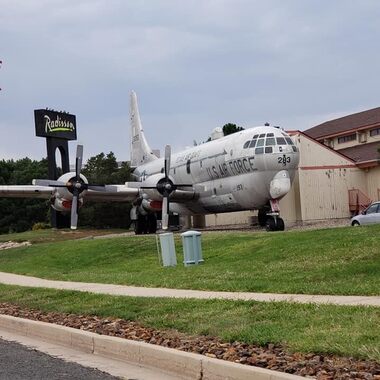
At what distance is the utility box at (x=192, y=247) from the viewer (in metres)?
19.8

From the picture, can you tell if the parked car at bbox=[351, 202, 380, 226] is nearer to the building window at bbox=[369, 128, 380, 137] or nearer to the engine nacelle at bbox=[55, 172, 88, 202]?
the engine nacelle at bbox=[55, 172, 88, 202]

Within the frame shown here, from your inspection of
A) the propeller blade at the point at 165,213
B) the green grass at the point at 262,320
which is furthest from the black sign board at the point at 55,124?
the green grass at the point at 262,320

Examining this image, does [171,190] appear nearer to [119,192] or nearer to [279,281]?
[119,192]

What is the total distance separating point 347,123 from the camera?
6034cm

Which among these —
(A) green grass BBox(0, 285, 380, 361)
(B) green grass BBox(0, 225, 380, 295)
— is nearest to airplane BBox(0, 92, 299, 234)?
(B) green grass BBox(0, 225, 380, 295)

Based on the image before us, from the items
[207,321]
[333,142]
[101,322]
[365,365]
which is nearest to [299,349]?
[365,365]

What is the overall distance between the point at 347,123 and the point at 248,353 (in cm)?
5430

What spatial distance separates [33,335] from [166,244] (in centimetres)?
878

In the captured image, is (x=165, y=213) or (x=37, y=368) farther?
(x=165, y=213)

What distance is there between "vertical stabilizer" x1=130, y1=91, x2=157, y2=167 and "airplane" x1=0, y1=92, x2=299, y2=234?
406cm

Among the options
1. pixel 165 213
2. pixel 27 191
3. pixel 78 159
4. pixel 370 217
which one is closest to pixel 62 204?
pixel 78 159

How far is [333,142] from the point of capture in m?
59.5

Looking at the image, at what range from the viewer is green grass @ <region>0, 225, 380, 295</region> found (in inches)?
547

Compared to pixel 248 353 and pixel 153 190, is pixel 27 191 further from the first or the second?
pixel 248 353
